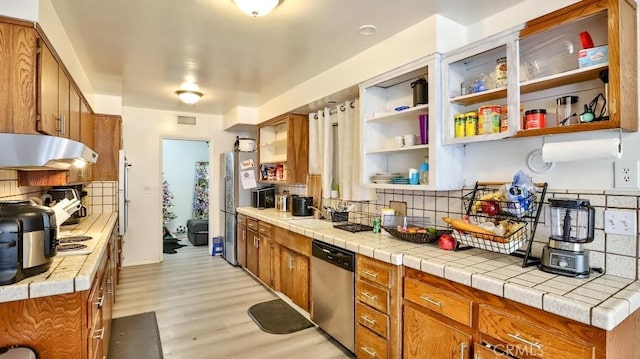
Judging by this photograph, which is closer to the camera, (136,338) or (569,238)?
(569,238)

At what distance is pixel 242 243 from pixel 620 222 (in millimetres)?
4031

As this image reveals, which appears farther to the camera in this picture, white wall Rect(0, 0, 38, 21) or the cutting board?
the cutting board

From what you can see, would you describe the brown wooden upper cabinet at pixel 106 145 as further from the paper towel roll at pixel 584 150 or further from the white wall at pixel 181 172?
the paper towel roll at pixel 584 150

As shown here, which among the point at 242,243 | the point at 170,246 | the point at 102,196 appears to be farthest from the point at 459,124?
the point at 170,246

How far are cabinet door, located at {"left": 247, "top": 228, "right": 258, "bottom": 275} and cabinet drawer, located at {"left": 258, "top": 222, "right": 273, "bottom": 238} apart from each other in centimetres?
16

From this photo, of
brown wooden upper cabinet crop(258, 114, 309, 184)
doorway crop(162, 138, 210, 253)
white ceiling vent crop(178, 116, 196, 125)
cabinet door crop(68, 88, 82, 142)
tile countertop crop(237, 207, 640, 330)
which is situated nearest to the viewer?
tile countertop crop(237, 207, 640, 330)

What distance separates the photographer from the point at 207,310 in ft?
11.1

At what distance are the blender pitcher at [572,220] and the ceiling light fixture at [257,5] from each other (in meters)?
1.83

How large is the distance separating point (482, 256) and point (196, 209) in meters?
6.82

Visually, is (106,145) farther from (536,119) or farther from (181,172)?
(536,119)

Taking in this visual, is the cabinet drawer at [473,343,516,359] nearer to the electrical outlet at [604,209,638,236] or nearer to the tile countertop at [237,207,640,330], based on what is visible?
the tile countertop at [237,207,640,330]

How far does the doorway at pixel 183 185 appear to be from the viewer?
7.60 metres

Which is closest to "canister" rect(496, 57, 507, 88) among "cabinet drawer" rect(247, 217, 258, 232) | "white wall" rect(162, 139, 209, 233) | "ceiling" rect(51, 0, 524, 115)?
"ceiling" rect(51, 0, 524, 115)

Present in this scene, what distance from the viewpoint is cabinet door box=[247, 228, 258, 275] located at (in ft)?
14.1
